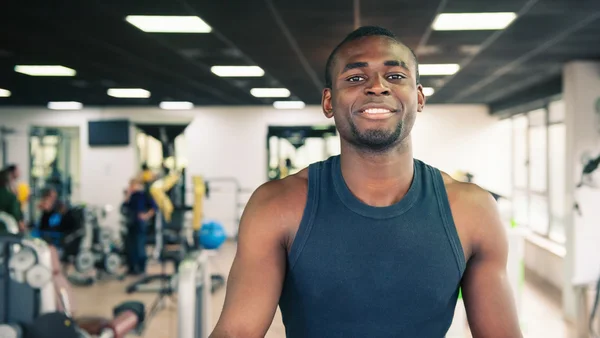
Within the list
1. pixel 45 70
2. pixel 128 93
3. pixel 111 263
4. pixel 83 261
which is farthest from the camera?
pixel 128 93

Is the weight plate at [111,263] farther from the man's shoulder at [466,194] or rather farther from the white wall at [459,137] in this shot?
the man's shoulder at [466,194]

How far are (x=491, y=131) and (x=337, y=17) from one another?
7623 mm

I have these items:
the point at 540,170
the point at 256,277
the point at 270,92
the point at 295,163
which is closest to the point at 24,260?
the point at 256,277

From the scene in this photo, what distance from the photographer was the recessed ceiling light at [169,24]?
4016mm

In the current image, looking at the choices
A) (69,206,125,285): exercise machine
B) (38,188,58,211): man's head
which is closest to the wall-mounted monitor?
(69,206,125,285): exercise machine

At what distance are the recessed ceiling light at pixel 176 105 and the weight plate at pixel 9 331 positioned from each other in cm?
753

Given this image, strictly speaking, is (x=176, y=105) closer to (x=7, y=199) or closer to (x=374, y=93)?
(x=7, y=199)

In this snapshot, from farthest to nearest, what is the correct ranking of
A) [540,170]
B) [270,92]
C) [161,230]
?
[270,92] → [540,170] → [161,230]

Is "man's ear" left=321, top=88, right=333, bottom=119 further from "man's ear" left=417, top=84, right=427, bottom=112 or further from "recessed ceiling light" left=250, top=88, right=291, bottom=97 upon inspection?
"recessed ceiling light" left=250, top=88, right=291, bottom=97

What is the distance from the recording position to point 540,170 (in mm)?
Answer: 8438

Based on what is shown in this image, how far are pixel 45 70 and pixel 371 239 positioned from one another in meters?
6.31

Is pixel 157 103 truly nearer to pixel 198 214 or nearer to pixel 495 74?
pixel 198 214

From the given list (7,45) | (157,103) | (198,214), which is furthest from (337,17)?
(157,103)

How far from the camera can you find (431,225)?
1065 millimetres
